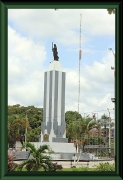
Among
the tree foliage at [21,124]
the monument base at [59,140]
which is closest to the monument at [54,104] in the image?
the monument base at [59,140]

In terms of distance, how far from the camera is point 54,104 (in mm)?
17891

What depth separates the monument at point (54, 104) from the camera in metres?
17.7

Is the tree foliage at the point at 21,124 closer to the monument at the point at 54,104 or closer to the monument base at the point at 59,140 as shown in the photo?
the monument at the point at 54,104

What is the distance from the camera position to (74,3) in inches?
51.8

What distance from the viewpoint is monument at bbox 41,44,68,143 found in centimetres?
1773

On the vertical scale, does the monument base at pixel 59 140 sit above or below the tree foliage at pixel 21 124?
below

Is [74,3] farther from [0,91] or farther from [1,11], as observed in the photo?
[0,91]

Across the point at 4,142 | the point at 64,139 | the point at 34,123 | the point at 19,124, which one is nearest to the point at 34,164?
the point at 4,142

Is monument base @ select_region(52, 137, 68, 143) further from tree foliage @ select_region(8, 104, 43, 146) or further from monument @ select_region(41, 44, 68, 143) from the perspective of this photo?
tree foliage @ select_region(8, 104, 43, 146)

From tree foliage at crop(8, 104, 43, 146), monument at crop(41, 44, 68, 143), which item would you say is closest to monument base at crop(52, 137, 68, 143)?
monument at crop(41, 44, 68, 143)

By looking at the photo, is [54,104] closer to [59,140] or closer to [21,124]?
[59,140]

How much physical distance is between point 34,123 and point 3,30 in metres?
20.8

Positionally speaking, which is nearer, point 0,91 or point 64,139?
point 0,91

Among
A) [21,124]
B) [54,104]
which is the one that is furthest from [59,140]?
[21,124]
